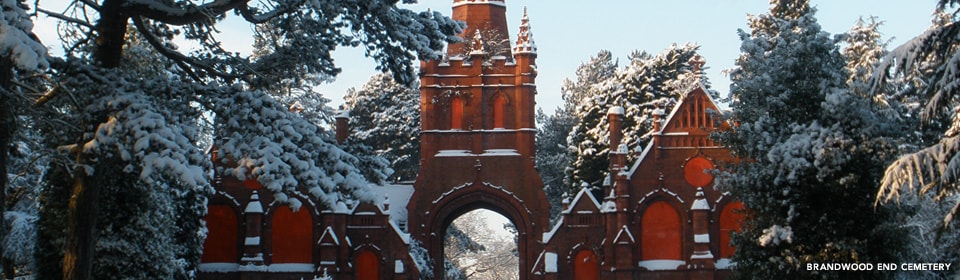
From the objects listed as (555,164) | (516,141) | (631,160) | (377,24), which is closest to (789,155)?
(377,24)

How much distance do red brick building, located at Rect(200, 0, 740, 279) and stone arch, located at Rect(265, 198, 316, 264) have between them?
0.11ft

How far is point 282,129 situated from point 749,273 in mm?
12663

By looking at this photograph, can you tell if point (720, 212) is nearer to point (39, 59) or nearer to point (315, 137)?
point (315, 137)

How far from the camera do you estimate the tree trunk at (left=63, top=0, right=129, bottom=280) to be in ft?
42.2

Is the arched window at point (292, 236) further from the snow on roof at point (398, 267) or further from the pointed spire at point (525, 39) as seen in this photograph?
the pointed spire at point (525, 39)

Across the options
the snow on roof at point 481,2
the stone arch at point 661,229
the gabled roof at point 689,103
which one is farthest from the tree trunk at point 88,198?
the snow on roof at point 481,2

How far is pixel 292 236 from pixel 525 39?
10.8m

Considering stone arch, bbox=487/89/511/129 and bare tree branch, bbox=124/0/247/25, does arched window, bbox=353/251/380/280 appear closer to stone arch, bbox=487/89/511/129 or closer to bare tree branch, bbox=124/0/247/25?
stone arch, bbox=487/89/511/129

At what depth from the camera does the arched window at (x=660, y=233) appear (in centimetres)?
3712

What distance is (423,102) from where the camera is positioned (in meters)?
40.2

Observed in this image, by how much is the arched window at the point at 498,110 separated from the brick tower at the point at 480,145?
0.12 feet

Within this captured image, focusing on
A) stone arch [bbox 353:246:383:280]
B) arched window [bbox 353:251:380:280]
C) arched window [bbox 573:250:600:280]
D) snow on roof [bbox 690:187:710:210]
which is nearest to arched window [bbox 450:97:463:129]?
stone arch [bbox 353:246:383:280]

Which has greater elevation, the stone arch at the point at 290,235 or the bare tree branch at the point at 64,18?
the bare tree branch at the point at 64,18

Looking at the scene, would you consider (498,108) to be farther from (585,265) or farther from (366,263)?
(366,263)
